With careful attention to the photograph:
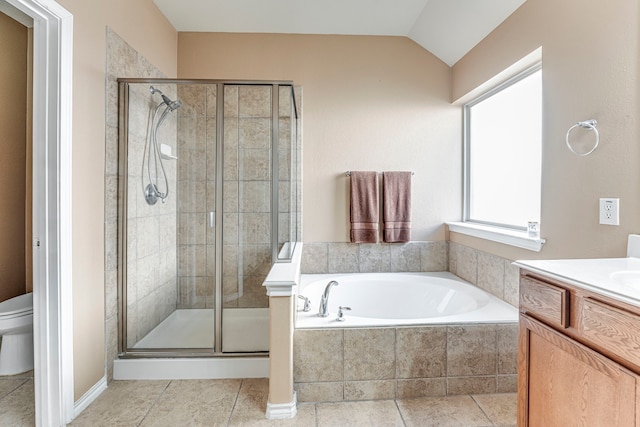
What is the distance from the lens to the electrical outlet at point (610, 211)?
1438 millimetres

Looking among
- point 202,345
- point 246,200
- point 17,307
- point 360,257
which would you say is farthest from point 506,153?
point 17,307

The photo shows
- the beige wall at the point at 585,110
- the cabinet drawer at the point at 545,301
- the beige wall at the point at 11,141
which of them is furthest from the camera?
the beige wall at the point at 11,141

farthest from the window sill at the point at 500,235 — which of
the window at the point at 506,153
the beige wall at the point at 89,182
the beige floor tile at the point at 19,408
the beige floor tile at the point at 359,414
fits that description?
the beige floor tile at the point at 19,408

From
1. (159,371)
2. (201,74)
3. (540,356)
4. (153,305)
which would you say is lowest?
(159,371)

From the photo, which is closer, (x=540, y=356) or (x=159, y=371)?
(x=540, y=356)

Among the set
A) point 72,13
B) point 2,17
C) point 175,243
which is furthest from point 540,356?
point 2,17

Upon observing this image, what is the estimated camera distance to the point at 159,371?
2080mm

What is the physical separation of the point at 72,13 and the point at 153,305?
68.2 inches

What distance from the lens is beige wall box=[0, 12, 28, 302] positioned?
7.57 ft

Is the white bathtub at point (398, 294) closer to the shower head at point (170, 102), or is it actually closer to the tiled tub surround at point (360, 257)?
the tiled tub surround at point (360, 257)

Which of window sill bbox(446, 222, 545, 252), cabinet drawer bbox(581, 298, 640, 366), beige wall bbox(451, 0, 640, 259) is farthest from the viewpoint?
window sill bbox(446, 222, 545, 252)

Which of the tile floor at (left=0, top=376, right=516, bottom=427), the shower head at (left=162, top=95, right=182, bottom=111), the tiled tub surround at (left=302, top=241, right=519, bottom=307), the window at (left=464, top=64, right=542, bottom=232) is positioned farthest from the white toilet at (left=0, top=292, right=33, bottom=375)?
the window at (left=464, top=64, right=542, bottom=232)

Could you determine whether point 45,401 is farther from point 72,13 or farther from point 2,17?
point 2,17

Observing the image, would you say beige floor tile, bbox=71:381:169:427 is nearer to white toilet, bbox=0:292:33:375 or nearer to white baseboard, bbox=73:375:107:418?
white baseboard, bbox=73:375:107:418
